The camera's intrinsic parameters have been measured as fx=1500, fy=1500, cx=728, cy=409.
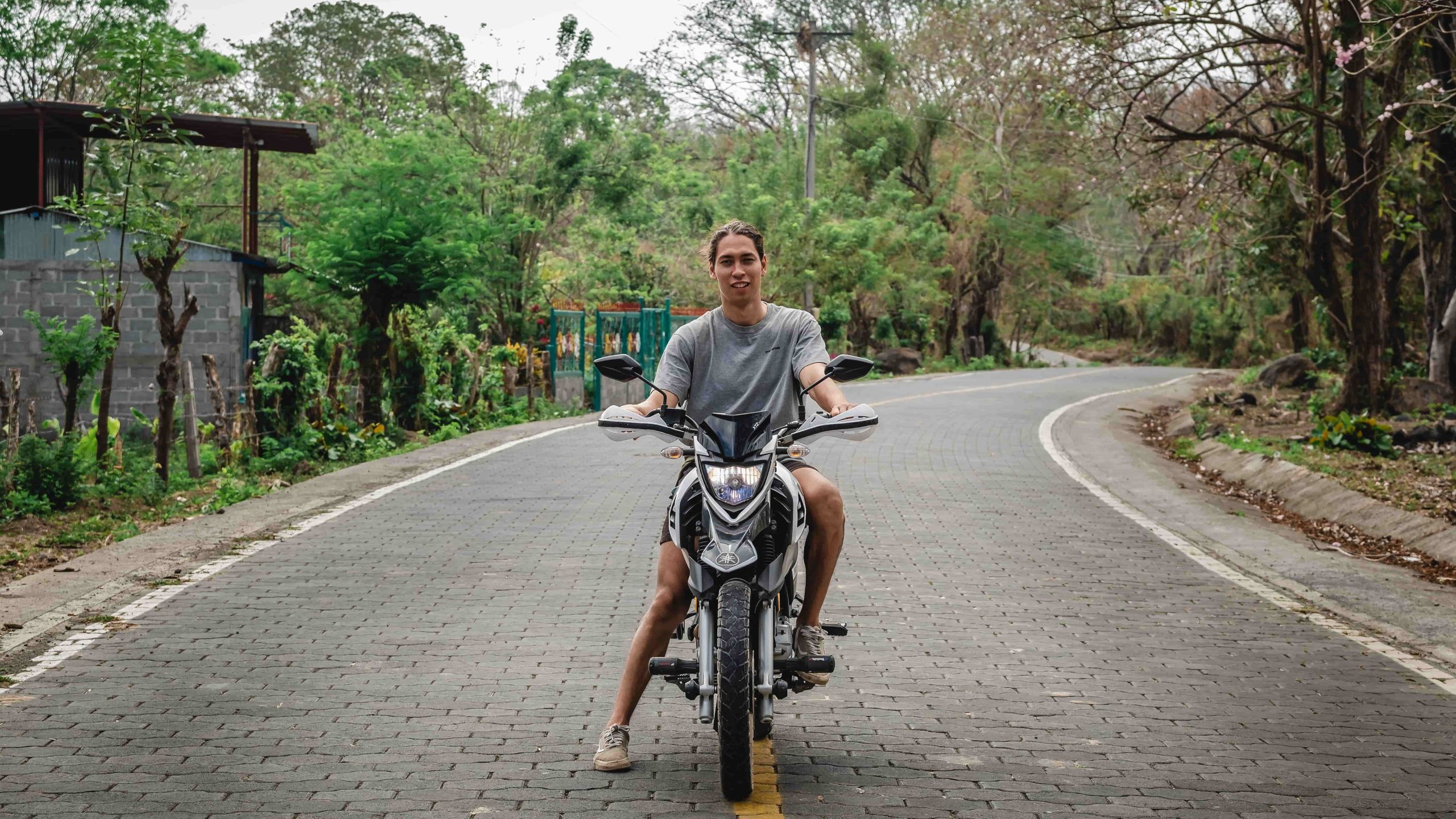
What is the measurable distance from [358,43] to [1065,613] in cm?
4775

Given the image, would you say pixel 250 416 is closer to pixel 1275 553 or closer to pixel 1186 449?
pixel 1275 553

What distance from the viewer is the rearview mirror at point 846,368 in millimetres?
5027

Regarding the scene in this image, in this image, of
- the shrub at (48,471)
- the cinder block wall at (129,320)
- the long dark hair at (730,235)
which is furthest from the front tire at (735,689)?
the cinder block wall at (129,320)

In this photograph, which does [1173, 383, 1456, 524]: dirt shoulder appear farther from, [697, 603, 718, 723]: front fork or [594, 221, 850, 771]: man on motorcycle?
[697, 603, 718, 723]: front fork

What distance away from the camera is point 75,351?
1357 cm

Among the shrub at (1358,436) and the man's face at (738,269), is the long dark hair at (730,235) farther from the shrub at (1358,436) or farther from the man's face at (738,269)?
the shrub at (1358,436)

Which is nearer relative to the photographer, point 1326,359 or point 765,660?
point 765,660

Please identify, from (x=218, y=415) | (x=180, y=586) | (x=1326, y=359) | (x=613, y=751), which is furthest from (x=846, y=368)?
(x=1326, y=359)

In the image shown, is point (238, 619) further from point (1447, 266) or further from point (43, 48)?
point (43, 48)

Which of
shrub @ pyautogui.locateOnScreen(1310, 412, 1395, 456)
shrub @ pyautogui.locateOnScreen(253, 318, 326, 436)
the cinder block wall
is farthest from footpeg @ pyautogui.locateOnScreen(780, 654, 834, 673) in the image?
the cinder block wall

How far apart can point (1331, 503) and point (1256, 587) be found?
186 inches

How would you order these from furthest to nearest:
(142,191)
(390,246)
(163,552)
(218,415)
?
(390,246) → (218,415) → (142,191) → (163,552)

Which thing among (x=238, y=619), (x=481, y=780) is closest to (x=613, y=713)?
(x=481, y=780)

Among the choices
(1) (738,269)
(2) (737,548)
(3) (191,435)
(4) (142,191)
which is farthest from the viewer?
(3) (191,435)
